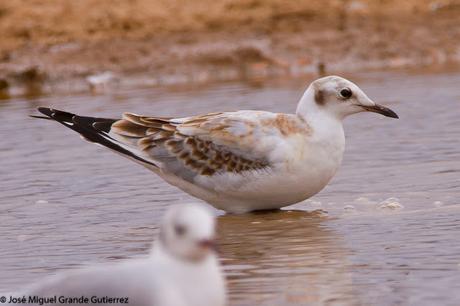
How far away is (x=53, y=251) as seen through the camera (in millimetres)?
7504

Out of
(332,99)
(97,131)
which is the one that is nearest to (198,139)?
(97,131)

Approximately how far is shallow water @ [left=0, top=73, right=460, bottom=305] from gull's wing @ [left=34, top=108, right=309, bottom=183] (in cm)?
36

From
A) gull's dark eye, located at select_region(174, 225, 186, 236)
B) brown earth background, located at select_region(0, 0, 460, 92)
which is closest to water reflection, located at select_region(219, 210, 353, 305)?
gull's dark eye, located at select_region(174, 225, 186, 236)

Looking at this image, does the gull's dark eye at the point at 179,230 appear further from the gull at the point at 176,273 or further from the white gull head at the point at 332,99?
the white gull head at the point at 332,99

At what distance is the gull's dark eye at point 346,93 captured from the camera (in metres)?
8.30

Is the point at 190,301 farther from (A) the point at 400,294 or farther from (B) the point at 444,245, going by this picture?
(B) the point at 444,245

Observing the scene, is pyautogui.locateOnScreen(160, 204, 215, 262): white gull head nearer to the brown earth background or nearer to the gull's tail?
the gull's tail

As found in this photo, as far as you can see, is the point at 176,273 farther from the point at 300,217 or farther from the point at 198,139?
the point at 198,139

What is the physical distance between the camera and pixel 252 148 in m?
8.09

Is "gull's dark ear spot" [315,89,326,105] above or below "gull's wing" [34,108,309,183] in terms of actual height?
above

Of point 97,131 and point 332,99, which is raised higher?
point 332,99

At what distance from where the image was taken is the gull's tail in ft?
28.4

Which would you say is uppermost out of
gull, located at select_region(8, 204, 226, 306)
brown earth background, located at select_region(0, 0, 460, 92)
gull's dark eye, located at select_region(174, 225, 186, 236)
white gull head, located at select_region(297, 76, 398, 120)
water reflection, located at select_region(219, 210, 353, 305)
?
gull's dark eye, located at select_region(174, 225, 186, 236)

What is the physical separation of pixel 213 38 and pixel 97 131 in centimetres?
878
